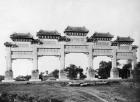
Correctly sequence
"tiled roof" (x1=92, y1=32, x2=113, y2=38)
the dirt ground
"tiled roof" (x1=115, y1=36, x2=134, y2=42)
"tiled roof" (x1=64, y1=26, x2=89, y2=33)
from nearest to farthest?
the dirt ground
"tiled roof" (x1=64, y1=26, x2=89, y2=33)
"tiled roof" (x1=92, y1=32, x2=113, y2=38)
"tiled roof" (x1=115, y1=36, x2=134, y2=42)

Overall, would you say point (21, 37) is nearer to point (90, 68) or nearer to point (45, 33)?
point (45, 33)

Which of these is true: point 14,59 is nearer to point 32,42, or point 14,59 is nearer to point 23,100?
point 32,42

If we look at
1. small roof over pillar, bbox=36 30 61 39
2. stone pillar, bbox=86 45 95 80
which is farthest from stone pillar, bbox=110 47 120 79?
small roof over pillar, bbox=36 30 61 39

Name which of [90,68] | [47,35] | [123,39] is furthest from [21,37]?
[123,39]

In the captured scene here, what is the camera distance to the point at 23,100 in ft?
62.5

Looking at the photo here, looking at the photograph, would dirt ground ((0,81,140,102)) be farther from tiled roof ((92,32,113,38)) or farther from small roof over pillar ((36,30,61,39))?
tiled roof ((92,32,113,38))

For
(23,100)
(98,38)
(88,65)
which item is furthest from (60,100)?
(98,38)

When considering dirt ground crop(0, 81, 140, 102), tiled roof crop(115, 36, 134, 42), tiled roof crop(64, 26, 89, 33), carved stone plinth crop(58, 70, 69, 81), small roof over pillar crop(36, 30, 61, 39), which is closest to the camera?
dirt ground crop(0, 81, 140, 102)

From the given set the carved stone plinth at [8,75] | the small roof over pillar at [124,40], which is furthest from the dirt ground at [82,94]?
the small roof over pillar at [124,40]

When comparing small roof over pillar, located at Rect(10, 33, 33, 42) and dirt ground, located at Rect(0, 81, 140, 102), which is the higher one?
small roof over pillar, located at Rect(10, 33, 33, 42)

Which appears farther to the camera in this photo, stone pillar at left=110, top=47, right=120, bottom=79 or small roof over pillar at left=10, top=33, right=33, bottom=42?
stone pillar at left=110, top=47, right=120, bottom=79

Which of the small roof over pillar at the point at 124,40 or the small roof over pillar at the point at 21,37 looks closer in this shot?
the small roof over pillar at the point at 21,37

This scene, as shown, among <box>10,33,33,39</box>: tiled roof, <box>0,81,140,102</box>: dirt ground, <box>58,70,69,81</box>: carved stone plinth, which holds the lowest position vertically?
<box>0,81,140,102</box>: dirt ground

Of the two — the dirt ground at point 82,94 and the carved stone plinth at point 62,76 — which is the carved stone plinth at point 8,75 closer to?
the carved stone plinth at point 62,76
